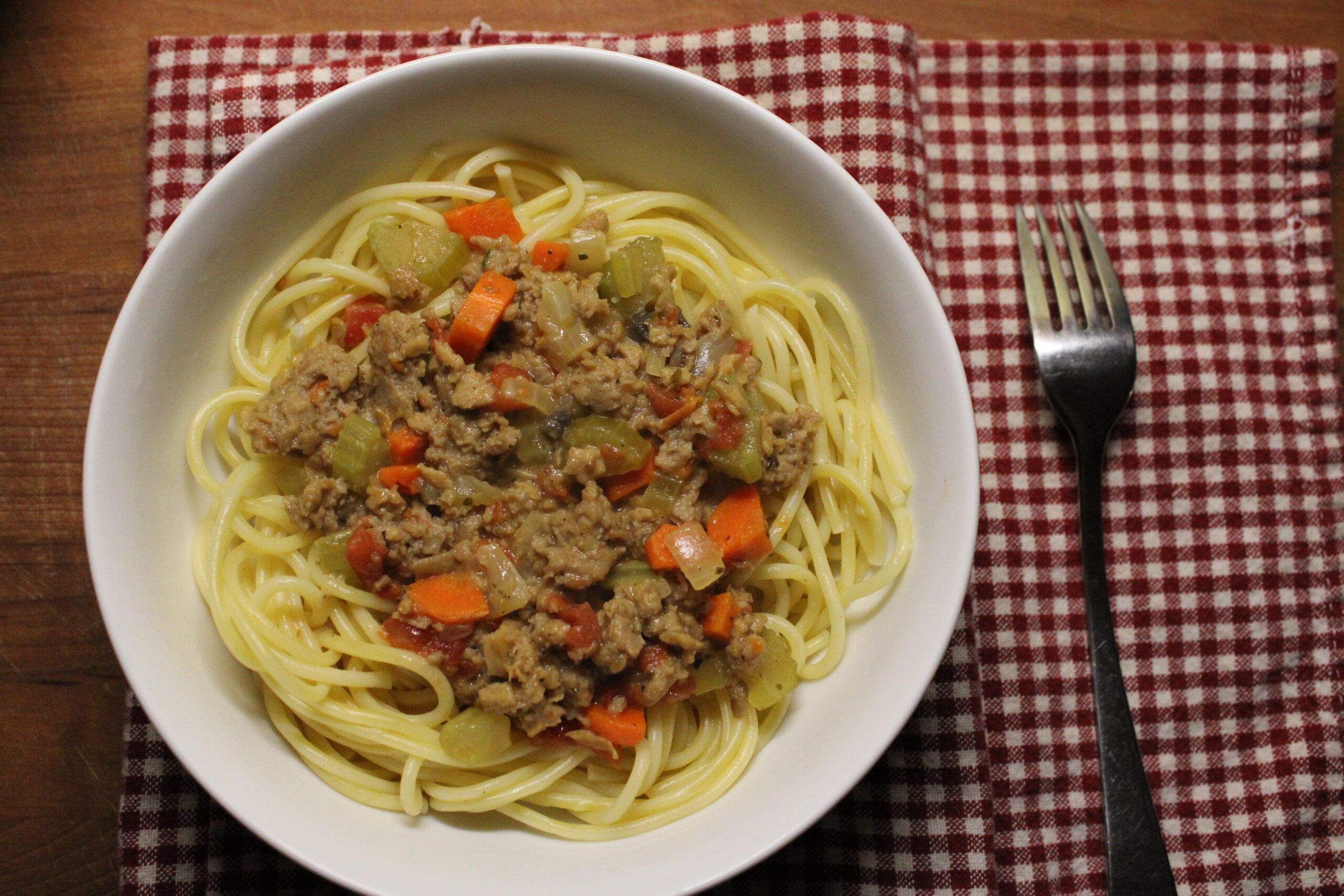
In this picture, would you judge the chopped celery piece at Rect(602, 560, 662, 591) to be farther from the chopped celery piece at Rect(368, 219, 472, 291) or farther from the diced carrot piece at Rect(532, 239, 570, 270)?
the chopped celery piece at Rect(368, 219, 472, 291)

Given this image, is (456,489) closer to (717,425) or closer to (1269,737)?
(717,425)

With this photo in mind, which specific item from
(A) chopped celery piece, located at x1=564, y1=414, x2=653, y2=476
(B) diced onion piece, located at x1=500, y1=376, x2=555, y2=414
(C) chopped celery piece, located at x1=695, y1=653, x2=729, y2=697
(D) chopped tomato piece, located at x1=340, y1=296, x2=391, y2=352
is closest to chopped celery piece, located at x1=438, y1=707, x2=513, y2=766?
(C) chopped celery piece, located at x1=695, y1=653, x2=729, y2=697

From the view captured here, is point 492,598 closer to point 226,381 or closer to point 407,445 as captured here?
point 407,445

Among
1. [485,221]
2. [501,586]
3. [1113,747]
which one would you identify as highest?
[485,221]

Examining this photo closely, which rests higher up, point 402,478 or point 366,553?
point 402,478

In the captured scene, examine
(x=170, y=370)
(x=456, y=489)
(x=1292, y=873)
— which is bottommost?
(x=1292, y=873)

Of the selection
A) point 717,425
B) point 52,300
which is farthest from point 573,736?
point 52,300

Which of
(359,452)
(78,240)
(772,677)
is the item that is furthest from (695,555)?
(78,240)
